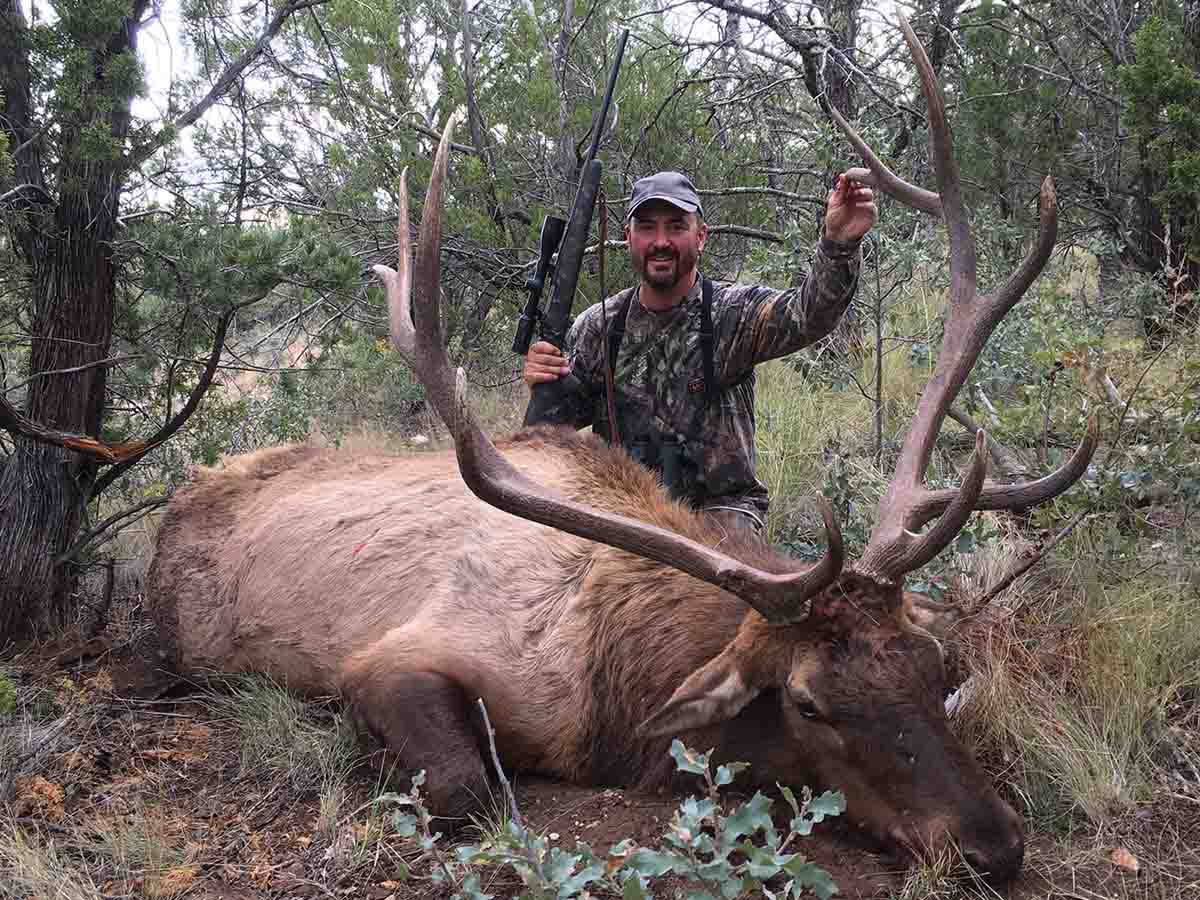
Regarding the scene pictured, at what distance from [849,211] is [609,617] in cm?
196

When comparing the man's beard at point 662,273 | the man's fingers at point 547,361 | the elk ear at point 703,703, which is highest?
the man's beard at point 662,273

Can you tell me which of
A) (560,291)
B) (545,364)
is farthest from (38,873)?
(560,291)

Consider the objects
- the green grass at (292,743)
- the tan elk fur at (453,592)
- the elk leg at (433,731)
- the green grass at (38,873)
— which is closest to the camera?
the green grass at (38,873)

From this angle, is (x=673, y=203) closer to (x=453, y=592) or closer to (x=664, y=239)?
(x=664, y=239)

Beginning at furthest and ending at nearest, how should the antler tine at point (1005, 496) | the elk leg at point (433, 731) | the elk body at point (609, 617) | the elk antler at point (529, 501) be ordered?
the elk leg at point (433, 731)
the antler tine at point (1005, 496)
the elk antler at point (529, 501)
the elk body at point (609, 617)

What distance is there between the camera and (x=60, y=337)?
433 cm

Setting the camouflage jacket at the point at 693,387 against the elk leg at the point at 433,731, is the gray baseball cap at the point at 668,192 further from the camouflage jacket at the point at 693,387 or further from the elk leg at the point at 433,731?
the elk leg at the point at 433,731

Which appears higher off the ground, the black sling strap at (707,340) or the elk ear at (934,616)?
the black sling strap at (707,340)

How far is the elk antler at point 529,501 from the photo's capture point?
2.93 meters

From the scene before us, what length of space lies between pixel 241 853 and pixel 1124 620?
308cm

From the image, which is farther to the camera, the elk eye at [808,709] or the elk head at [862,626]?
the elk eye at [808,709]

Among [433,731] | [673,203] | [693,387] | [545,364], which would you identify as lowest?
[433,731]

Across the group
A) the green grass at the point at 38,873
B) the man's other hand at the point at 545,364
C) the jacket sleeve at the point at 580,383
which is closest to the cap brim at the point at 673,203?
the jacket sleeve at the point at 580,383

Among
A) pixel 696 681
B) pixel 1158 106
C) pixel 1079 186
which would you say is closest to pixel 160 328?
pixel 696 681
